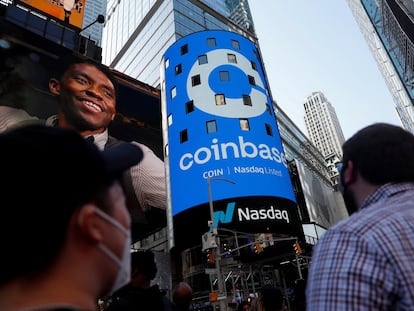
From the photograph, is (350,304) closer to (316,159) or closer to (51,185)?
(51,185)

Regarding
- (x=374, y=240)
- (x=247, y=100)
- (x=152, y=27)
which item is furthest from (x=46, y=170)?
(x=152, y=27)

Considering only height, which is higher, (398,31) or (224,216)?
(398,31)

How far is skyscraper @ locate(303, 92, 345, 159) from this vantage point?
14325cm

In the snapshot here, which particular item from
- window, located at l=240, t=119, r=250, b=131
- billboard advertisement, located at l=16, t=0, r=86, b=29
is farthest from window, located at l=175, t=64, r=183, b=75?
billboard advertisement, located at l=16, t=0, r=86, b=29

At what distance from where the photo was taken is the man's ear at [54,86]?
20062 mm

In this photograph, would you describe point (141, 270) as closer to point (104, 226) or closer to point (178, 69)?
point (104, 226)

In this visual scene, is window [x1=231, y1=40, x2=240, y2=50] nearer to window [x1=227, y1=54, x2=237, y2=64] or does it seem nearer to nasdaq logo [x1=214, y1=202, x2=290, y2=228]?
window [x1=227, y1=54, x2=237, y2=64]

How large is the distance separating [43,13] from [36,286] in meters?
26.7

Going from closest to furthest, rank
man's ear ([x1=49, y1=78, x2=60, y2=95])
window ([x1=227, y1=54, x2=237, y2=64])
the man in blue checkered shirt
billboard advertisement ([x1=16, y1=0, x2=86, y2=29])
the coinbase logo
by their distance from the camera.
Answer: the man in blue checkered shirt → man's ear ([x1=49, y1=78, x2=60, y2=95]) → billboard advertisement ([x1=16, y1=0, x2=86, y2=29]) → the coinbase logo → window ([x1=227, y1=54, x2=237, y2=64])

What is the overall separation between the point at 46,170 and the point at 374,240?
1421 mm

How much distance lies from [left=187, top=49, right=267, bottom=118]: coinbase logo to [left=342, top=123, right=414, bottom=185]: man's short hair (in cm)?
2358

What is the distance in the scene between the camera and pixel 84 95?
1953 centimetres

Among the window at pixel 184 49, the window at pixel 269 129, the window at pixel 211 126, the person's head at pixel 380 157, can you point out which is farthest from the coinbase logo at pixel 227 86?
the person's head at pixel 380 157

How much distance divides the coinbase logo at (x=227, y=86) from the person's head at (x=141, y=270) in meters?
22.5
